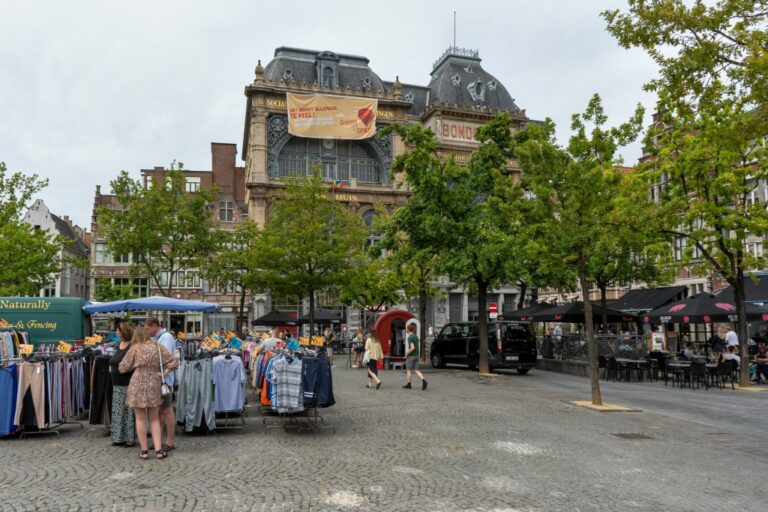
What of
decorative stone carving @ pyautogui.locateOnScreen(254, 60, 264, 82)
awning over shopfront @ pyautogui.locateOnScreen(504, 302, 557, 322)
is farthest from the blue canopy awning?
decorative stone carving @ pyautogui.locateOnScreen(254, 60, 264, 82)

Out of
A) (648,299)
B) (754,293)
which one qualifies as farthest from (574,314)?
(648,299)

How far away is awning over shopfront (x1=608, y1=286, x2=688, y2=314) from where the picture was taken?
111ft

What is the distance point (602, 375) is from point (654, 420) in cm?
1141

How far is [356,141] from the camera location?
58000 millimetres

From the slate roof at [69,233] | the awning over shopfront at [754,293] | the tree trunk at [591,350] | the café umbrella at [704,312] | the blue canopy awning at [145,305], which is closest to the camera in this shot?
the tree trunk at [591,350]

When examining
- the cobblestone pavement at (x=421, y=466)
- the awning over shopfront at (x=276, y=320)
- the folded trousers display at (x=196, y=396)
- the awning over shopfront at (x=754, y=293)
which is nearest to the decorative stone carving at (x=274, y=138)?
the awning over shopfront at (x=276, y=320)

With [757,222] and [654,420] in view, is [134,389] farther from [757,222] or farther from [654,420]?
[757,222]

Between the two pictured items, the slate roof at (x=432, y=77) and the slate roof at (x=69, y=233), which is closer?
the slate roof at (x=432, y=77)

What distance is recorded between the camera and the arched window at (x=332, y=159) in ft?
183

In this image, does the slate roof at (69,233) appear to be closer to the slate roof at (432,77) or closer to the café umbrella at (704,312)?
the slate roof at (432,77)

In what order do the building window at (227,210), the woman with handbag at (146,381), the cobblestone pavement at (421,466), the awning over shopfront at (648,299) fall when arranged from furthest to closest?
the building window at (227,210)
the awning over shopfront at (648,299)
the woman with handbag at (146,381)
the cobblestone pavement at (421,466)

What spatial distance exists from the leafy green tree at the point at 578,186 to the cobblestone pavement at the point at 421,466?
4152mm

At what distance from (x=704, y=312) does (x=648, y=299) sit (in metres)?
13.4

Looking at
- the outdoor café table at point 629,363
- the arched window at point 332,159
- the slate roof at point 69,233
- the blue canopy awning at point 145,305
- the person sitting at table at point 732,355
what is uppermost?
the arched window at point 332,159
